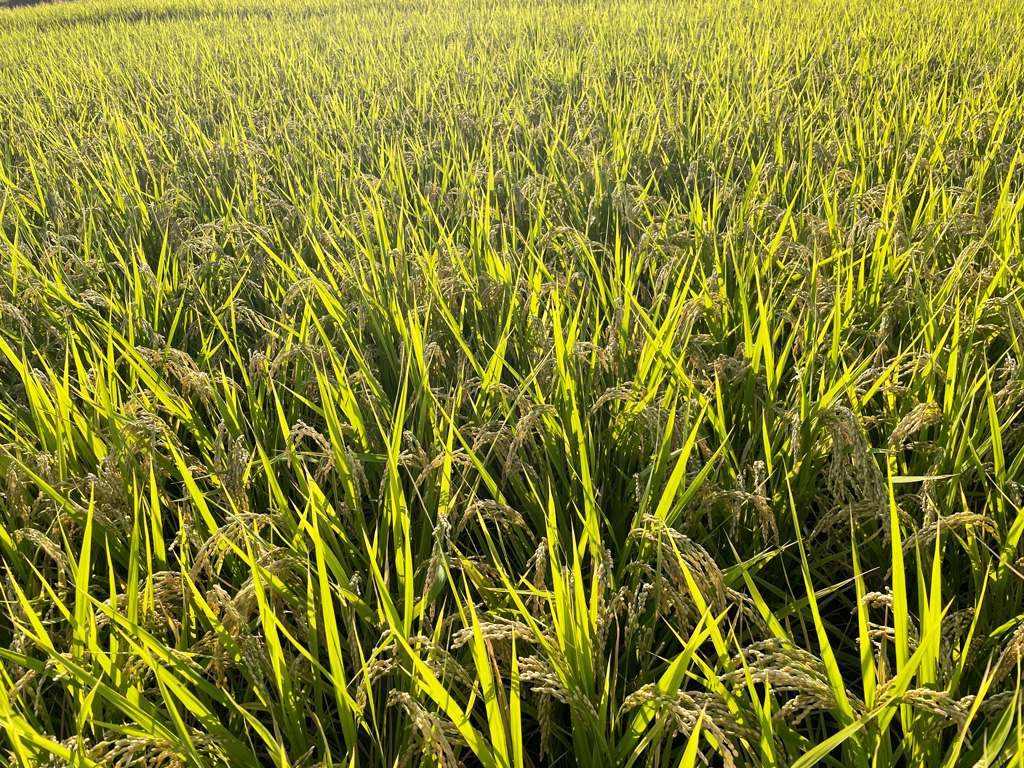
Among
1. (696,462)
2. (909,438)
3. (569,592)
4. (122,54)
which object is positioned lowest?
(909,438)

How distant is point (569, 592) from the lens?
0.91 meters

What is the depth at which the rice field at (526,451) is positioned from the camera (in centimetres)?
88

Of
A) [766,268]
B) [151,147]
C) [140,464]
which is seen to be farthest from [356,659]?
[151,147]

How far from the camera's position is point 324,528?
48.0 inches

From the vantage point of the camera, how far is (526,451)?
59.5 inches

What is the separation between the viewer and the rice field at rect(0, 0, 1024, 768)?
0.88 metres

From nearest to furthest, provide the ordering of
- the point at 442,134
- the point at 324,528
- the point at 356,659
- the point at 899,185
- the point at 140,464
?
the point at 356,659 < the point at 324,528 < the point at 140,464 < the point at 899,185 < the point at 442,134

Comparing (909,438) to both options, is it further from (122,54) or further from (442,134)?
(122,54)

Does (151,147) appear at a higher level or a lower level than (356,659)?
higher

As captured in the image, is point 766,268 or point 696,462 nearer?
point 696,462

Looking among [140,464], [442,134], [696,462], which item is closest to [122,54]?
[442,134]

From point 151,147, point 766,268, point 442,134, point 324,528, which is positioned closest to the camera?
point 324,528

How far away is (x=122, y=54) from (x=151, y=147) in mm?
5532

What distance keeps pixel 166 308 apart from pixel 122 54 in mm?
8033
